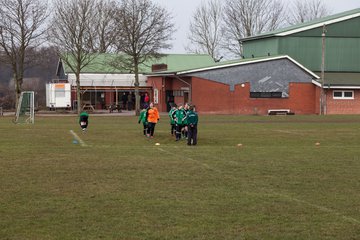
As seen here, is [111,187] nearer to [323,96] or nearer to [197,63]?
[323,96]

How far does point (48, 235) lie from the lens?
770 centimetres

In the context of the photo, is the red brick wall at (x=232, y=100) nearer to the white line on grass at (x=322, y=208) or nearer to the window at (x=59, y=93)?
the window at (x=59, y=93)

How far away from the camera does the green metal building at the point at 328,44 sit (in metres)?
55.6

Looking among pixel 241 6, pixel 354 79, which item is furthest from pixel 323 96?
pixel 241 6

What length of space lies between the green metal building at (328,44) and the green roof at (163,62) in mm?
14307

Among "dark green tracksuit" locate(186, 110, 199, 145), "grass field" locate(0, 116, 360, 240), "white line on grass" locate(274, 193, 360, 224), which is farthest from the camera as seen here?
"dark green tracksuit" locate(186, 110, 199, 145)

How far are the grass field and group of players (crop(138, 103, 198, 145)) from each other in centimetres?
178

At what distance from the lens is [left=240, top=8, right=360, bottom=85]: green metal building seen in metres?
55.6

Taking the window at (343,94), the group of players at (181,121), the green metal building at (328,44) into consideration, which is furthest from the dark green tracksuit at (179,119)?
the green metal building at (328,44)

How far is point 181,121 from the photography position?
965 inches

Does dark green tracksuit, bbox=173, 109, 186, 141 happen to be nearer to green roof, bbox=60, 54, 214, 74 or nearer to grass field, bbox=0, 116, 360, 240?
grass field, bbox=0, 116, 360, 240

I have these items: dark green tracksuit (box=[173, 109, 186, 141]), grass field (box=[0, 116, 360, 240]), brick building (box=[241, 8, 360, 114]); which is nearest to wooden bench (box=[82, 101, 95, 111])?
brick building (box=[241, 8, 360, 114])

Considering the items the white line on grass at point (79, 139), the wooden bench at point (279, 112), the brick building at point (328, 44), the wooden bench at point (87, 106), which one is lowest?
the white line on grass at point (79, 139)

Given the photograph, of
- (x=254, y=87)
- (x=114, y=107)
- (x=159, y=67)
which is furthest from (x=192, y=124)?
(x=159, y=67)
